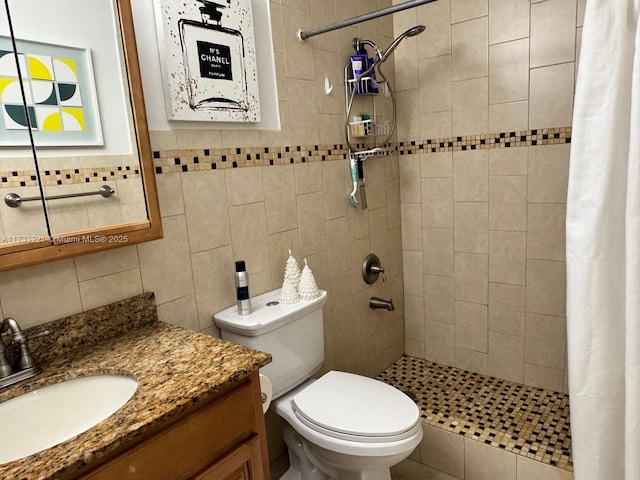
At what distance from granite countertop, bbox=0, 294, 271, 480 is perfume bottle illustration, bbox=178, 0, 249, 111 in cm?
78

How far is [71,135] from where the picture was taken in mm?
1142

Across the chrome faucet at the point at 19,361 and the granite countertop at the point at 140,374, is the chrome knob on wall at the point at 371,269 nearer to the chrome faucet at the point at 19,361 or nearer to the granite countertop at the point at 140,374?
the granite countertop at the point at 140,374

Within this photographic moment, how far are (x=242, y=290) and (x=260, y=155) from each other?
548 millimetres

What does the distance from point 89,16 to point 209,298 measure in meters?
0.94

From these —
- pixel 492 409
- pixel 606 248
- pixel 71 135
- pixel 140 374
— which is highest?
pixel 71 135

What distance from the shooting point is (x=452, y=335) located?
2.61 metres

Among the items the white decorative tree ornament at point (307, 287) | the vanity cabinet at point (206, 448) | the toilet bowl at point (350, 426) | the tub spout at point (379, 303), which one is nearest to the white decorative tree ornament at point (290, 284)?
the white decorative tree ornament at point (307, 287)

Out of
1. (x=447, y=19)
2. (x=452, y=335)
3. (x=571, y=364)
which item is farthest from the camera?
(x=452, y=335)

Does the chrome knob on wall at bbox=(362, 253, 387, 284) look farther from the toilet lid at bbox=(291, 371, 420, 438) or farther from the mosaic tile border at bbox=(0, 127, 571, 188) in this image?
the toilet lid at bbox=(291, 371, 420, 438)

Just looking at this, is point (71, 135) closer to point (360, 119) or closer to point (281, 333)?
point (281, 333)

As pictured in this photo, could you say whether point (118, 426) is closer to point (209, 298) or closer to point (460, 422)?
point (209, 298)

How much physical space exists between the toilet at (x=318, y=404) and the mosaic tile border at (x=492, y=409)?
586 mm

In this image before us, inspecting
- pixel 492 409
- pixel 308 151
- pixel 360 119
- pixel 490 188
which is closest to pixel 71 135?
pixel 308 151

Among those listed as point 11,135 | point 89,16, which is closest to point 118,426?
point 11,135
